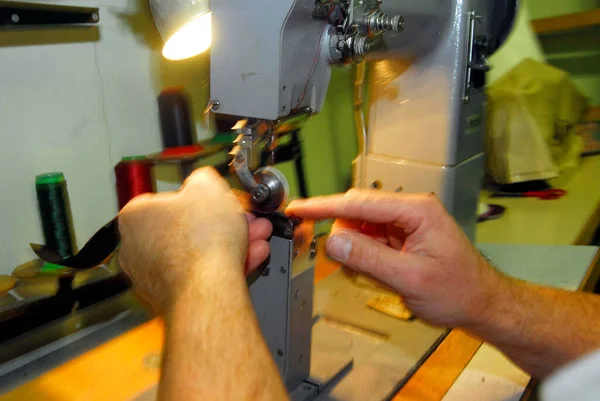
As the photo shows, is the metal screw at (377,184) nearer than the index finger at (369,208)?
No

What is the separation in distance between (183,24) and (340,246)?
39 cm

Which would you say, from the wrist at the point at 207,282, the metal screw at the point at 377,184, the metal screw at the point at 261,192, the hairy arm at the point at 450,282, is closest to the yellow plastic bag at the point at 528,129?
the metal screw at the point at 377,184

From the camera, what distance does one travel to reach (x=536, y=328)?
32.7 inches

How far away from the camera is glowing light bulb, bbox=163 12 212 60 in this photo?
766 millimetres

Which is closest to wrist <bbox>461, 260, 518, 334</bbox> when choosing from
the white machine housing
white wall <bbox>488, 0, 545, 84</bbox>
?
the white machine housing

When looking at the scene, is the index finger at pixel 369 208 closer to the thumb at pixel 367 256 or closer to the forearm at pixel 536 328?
the thumb at pixel 367 256

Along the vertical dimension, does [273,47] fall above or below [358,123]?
above

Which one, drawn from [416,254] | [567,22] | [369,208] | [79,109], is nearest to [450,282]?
[416,254]

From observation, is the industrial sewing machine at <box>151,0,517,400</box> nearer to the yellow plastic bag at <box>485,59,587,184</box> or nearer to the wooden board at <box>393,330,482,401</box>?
the wooden board at <box>393,330,482,401</box>

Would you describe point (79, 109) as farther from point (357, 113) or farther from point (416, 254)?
point (416, 254)

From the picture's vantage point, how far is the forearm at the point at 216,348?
52 cm

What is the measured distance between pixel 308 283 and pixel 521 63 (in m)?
1.56

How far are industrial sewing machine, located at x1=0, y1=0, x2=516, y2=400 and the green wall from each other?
1714 mm

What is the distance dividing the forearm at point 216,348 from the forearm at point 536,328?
16.5 inches
